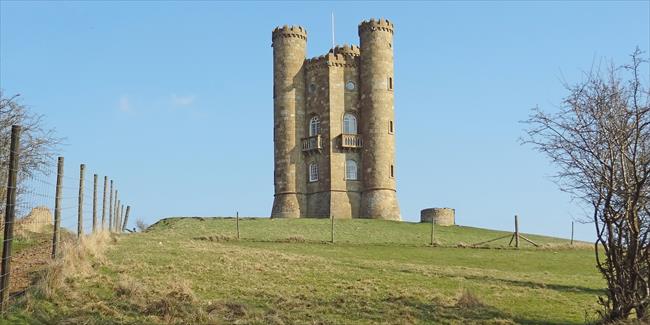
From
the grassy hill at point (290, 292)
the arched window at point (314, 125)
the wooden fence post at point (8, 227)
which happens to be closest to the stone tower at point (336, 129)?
the arched window at point (314, 125)

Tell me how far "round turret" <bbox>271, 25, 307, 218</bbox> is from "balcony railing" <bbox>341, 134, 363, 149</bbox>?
4031 mm

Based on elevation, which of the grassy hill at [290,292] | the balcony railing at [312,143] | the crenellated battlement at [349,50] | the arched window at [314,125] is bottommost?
the grassy hill at [290,292]

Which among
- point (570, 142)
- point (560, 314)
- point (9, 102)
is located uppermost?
point (9, 102)

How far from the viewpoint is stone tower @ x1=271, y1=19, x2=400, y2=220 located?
60.3 meters

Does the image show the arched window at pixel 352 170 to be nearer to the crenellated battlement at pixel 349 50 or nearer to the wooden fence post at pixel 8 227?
the crenellated battlement at pixel 349 50

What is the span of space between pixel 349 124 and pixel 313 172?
16.7 ft

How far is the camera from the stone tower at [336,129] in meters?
60.3

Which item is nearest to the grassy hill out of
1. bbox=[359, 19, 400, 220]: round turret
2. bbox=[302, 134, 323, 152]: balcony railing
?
bbox=[359, 19, 400, 220]: round turret

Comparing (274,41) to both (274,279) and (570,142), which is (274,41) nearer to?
(274,279)

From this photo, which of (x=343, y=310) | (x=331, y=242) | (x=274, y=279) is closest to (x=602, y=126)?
(x=343, y=310)

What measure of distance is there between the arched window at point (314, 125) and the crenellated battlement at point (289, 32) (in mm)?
7380

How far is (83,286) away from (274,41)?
164 ft

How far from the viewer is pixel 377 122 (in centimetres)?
6050

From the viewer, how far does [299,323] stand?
42.4 feet
